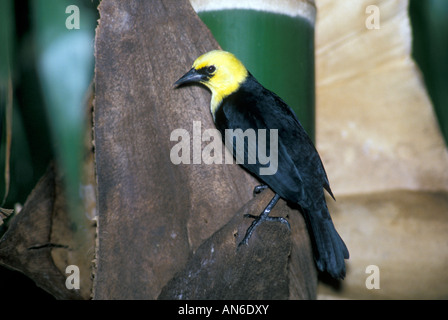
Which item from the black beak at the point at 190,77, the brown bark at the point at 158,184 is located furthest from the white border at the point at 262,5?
the black beak at the point at 190,77

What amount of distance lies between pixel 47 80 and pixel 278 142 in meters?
0.77

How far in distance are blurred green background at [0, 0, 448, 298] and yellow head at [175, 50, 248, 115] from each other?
325mm

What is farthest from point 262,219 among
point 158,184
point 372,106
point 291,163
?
point 372,106

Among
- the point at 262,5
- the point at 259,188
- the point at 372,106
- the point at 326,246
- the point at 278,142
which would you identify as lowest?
the point at 326,246

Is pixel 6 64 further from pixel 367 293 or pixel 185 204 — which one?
pixel 367 293

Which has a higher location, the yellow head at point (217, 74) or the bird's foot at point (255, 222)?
the yellow head at point (217, 74)

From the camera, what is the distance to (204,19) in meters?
1.37

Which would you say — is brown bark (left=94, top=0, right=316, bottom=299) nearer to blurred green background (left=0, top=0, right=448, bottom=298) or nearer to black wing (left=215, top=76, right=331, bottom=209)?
black wing (left=215, top=76, right=331, bottom=209)

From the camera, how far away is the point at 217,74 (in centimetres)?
130

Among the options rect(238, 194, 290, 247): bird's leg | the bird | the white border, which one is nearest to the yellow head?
the bird

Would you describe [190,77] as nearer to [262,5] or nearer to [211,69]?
[211,69]

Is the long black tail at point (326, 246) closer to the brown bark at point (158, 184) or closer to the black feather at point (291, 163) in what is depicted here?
the black feather at point (291, 163)

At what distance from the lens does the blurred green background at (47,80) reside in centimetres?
135

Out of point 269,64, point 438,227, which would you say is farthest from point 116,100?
point 438,227
